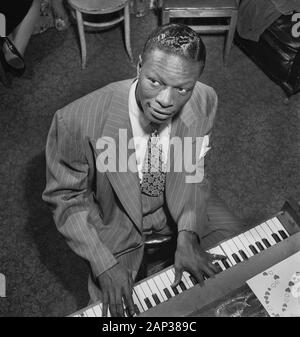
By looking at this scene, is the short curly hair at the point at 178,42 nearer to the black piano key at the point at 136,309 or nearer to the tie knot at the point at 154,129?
the tie knot at the point at 154,129

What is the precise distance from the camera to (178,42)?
175cm

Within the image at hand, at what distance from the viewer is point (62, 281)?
10.4 feet

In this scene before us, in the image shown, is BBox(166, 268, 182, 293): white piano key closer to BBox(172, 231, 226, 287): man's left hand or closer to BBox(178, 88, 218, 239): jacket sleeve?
BBox(172, 231, 226, 287): man's left hand

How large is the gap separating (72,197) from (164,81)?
0.77 m

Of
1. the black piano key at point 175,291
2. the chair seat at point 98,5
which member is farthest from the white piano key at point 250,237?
the chair seat at point 98,5

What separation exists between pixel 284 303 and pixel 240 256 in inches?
11.5

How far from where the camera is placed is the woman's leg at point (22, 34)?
408 centimetres

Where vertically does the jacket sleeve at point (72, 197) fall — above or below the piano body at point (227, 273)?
above

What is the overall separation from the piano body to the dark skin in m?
0.04

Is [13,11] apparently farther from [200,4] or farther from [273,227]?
[273,227]

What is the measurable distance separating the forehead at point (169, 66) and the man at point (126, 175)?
2 centimetres

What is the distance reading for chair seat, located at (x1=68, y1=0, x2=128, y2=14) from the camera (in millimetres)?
3697

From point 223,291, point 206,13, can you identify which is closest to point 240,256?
point 223,291

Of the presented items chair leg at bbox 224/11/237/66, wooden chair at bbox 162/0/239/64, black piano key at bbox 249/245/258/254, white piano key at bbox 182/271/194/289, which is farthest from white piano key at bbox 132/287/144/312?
chair leg at bbox 224/11/237/66
